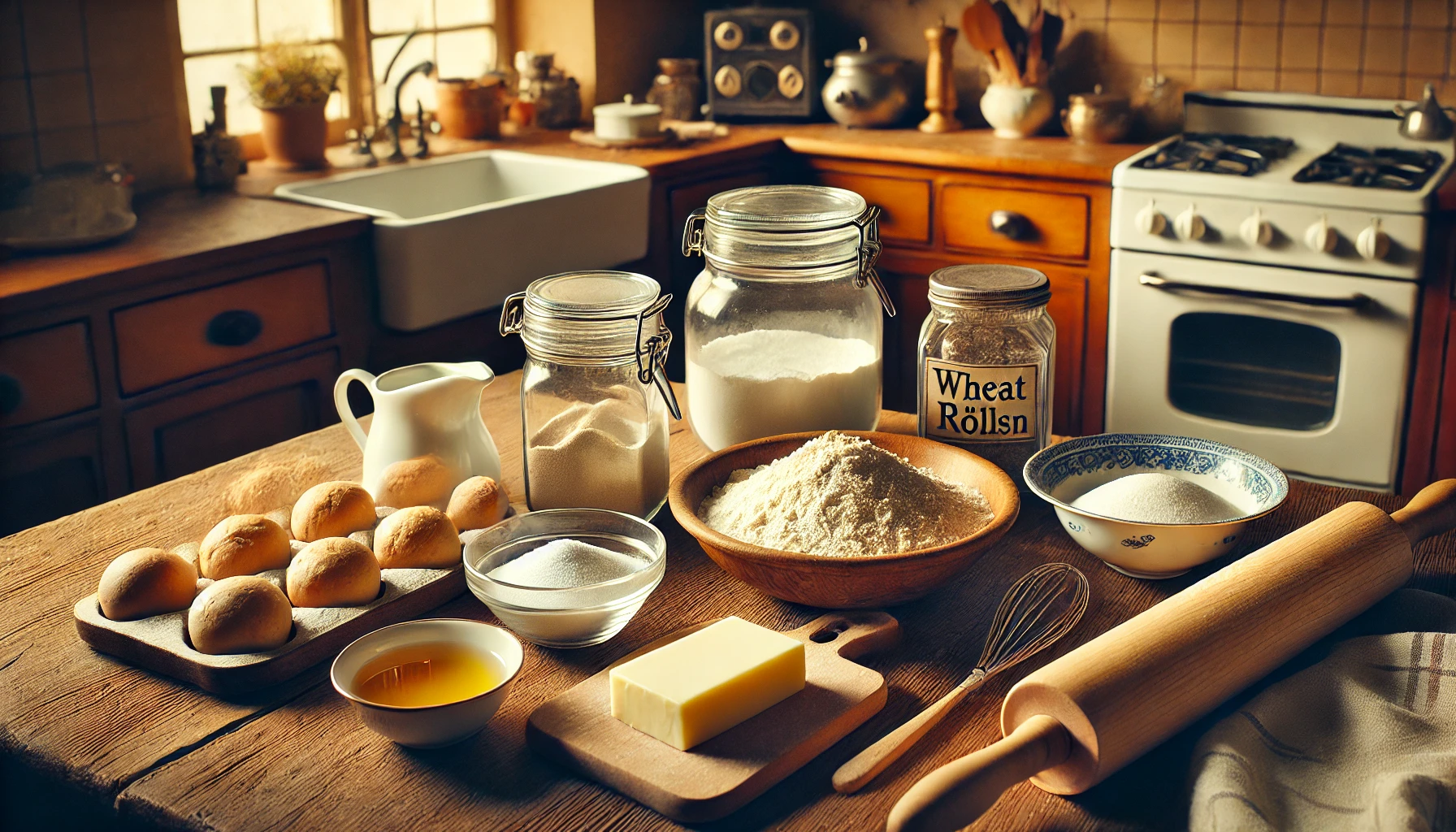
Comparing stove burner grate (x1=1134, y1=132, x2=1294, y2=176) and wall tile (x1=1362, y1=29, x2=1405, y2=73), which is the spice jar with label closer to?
stove burner grate (x1=1134, y1=132, x2=1294, y2=176)

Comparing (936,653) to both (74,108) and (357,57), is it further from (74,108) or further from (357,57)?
(357,57)

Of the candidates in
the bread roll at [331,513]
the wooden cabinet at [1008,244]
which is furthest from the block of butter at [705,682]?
the wooden cabinet at [1008,244]

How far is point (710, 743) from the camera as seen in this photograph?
793 mm

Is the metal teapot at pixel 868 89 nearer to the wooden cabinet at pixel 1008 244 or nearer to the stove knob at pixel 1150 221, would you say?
the wooden cabinet at pixel 1008 244

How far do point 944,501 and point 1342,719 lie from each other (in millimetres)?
328

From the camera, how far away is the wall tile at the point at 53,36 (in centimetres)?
221

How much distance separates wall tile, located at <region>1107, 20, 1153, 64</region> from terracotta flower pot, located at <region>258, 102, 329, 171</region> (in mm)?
1918

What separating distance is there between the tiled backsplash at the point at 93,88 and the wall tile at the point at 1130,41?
2.17 meters

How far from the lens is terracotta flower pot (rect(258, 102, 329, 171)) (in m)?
2.61

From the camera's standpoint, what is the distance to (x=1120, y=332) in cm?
269

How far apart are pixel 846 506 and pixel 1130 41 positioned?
2.54 meters

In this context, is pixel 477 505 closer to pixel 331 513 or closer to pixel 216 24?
pixel 331 513

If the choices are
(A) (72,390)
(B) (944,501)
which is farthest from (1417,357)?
(A) (72,390)

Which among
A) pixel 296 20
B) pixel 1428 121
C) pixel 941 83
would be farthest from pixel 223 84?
pixel 1428 121
